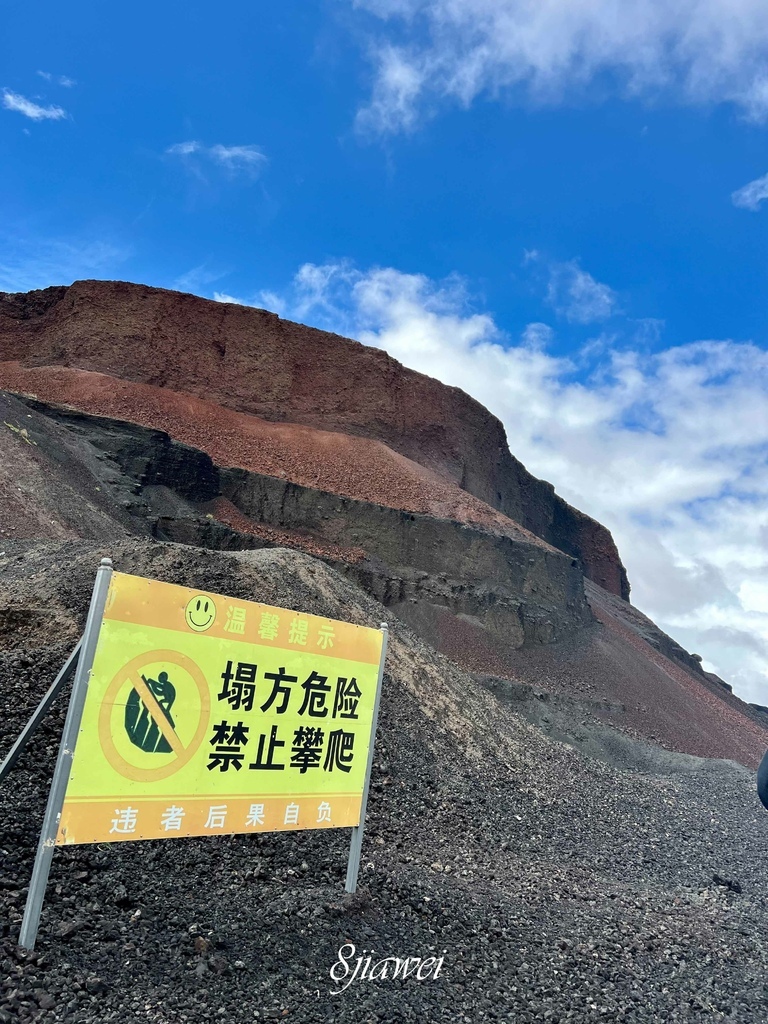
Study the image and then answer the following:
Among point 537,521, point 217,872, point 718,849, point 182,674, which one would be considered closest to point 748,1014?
point 217,872

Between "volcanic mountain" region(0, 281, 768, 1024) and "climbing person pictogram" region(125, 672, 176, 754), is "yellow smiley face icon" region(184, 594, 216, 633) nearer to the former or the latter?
"climbing person pictogram" region(125, 672, 176, 754)

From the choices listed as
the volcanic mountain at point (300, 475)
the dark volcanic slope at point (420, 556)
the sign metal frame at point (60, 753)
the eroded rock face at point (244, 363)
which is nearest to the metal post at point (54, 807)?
the sign metal frame at point (60, 753)

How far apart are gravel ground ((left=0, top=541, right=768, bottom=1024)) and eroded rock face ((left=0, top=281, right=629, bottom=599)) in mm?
20661

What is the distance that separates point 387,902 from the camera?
17.3 feet

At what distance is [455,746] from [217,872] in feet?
21.8

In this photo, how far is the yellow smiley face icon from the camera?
163 inches

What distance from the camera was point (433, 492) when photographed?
105ft

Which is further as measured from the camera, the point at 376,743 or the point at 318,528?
the point at 318,528

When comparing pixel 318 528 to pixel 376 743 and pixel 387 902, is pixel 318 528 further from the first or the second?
pixel 387 902

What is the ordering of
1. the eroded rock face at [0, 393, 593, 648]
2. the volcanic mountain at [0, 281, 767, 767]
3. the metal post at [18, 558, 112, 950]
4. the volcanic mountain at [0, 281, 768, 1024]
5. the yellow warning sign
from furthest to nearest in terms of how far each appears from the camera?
the volcanic mountain at [0, 281, 767, 767]
the eroded rock face at [0, 393, 593, 648]
the volcanic mountain at [0, 281, 768, 1024]
the yellow warning sign
the metal post at [18, 558, 112, 950]

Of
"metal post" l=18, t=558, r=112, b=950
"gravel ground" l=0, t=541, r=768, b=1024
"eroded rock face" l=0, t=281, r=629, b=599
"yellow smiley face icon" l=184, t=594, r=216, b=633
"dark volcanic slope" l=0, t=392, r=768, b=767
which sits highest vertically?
"eroded rock face" l=0, t=281, r=629, b=599

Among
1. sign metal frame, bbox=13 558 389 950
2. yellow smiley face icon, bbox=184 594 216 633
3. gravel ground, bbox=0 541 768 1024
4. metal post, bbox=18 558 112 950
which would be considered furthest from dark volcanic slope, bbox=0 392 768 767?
metal post, bbox=18 558 112 950

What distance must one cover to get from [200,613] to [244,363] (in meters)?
34.0

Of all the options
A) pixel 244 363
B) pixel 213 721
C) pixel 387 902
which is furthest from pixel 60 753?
pixel 244 363
